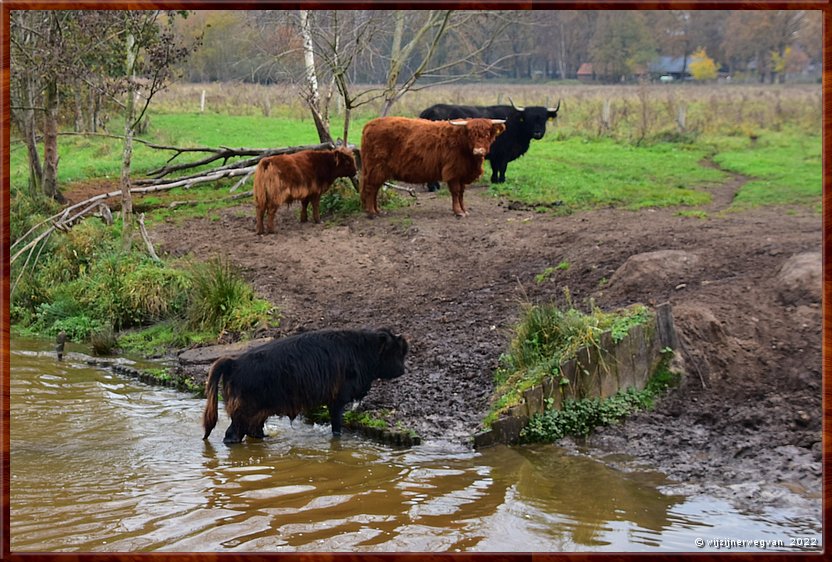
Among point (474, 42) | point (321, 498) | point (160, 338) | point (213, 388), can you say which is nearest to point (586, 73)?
point (474, 42)

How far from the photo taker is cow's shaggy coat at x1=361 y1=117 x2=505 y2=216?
46.9 feet

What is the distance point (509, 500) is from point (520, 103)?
23.4 m

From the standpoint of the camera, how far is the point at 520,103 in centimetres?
2764

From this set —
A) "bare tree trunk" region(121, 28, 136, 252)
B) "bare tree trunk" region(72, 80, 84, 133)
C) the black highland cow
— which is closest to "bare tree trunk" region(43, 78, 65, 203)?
"bare tree trunk" region(72, 80, 84, 133)

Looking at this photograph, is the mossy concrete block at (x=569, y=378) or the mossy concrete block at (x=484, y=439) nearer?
the mossy concrete block at (x=484, y=439)

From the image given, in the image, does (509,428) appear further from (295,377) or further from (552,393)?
(295,377)

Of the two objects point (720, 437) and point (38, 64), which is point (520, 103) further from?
point (720, 437)

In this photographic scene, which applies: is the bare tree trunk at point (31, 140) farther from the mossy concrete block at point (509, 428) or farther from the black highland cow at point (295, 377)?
the mossy concrete block at point (509, 428)

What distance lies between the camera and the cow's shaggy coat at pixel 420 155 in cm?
1430

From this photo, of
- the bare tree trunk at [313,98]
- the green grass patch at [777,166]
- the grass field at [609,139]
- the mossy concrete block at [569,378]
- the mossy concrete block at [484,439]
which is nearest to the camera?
the mossy concrete block at [484,439]

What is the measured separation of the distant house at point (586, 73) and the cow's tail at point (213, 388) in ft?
55.6

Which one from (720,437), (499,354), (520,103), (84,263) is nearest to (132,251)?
(84,263)

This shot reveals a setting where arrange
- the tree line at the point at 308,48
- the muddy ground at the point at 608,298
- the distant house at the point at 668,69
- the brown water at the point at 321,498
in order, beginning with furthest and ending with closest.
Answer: the distant house at the point at 668,69, the tree line at the point at 308,48, the muddy ground at the point at 608,298, the brown water at the point at 321,498

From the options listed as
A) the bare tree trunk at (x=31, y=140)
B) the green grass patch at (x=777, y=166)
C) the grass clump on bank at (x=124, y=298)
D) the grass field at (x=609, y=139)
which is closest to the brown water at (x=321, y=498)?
the grass clump on bank at (x=124, y=298)
